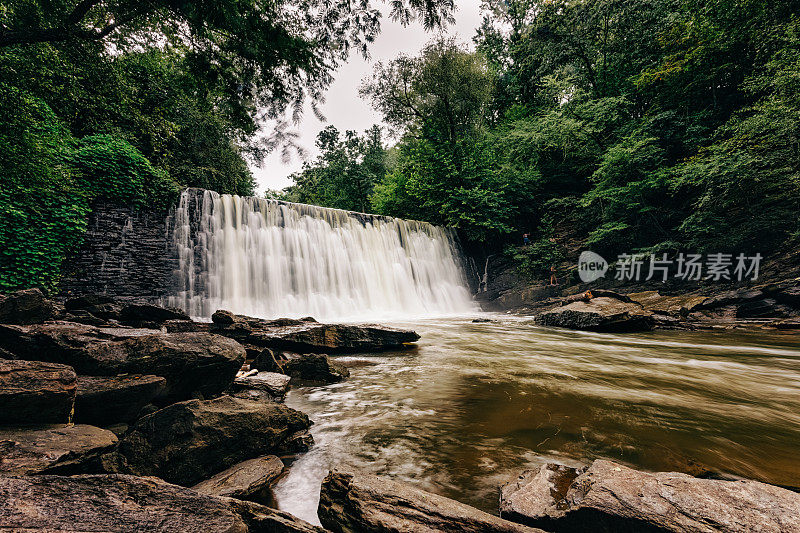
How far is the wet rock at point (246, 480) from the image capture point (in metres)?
1.84

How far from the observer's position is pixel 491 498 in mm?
1921

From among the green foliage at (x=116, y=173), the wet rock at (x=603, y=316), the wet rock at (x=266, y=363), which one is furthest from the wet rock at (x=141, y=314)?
the wet rock at (x=603, y=316)

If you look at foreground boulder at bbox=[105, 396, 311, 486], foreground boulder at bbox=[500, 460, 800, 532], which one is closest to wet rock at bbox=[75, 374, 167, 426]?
foreground boulder at bbox=[105, 396, 311, 486]

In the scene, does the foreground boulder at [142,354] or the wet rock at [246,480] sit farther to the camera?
the foreground boulder at [142,354]

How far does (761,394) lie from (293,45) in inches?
294

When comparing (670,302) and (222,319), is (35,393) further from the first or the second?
(670,302)

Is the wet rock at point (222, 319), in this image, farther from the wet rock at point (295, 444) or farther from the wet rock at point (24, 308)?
the wet rock at point (295, 444)

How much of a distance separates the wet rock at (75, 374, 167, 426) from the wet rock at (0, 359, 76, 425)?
267 millimetres

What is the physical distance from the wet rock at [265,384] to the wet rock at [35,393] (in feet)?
4.99

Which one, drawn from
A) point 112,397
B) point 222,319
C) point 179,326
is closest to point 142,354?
point 112,397

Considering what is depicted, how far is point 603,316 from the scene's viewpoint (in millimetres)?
9164

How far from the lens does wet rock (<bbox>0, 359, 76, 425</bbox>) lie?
78.5 inches

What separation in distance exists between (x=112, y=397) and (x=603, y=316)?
1082 centimetres

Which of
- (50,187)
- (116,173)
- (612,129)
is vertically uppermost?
(612,129)
